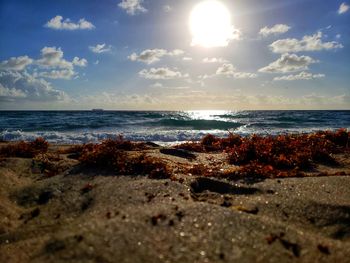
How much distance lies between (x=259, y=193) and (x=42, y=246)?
10.8 ft

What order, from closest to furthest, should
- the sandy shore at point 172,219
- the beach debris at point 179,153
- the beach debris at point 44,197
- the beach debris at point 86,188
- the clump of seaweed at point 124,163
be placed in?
the sandy shore at point 172,219, the beach debris at point 44,197, the beach debris at point 86,188, the clump of seaweed at point 124,163, the beach debris at point 179,153

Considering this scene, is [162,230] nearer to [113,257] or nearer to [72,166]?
[113,257]

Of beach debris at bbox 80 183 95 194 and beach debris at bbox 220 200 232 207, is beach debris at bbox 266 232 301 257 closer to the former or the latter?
beach debris at bbox 220 200 232 207

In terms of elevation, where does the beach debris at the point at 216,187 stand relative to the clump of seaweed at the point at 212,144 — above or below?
below

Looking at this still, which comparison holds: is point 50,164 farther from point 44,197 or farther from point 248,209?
point 248,209

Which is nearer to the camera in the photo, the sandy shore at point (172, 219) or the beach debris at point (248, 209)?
the sandy shore at point (172, 219)

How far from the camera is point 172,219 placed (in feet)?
12.9

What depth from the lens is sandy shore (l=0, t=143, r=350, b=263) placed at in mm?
3355

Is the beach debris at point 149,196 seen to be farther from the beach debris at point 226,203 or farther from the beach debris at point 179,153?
the beach debris at point 179,153

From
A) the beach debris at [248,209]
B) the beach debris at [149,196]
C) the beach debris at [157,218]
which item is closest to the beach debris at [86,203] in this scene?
the beach debris at [149,196]

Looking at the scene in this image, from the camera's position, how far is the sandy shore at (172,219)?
336cm

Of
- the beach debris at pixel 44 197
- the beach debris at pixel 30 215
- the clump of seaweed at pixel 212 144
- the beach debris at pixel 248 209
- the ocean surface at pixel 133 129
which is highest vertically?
the clump of seaweed at pixel 212 144

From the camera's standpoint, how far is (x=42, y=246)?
140 inches

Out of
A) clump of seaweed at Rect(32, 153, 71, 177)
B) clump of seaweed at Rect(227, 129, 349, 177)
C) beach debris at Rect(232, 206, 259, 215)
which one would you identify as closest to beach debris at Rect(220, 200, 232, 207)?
beach debris at Rect(232, 206, 259, 215)
